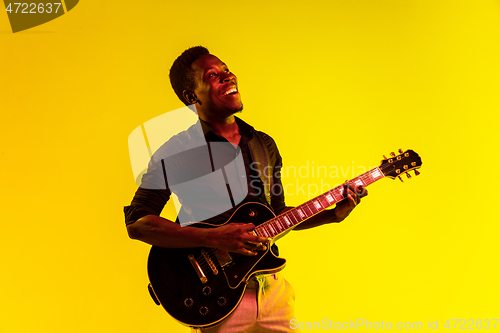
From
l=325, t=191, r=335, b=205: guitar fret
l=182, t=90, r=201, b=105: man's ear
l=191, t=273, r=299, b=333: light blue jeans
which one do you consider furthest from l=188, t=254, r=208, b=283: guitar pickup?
l=182, t=90, r=201, b=105: man's ear

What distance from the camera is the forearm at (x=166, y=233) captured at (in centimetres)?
137

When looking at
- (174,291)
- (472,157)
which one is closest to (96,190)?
(174,291)

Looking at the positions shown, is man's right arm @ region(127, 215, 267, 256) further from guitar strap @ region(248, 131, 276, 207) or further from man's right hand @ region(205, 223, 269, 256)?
guitar strap @ region(248, 131, 276, 207)

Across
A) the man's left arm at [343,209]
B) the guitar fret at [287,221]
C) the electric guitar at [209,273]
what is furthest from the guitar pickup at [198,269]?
the man's left arm at [343,209]

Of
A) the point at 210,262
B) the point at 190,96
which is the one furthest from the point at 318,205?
the point at 190,96

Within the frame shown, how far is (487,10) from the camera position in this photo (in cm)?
261

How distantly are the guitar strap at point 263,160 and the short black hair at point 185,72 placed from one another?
0.41m

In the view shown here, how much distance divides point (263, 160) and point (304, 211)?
1.05ft

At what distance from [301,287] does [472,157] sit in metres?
1.52

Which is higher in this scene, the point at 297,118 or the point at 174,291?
the point at 297,118

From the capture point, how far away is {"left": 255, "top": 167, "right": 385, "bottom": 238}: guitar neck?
4.94ft

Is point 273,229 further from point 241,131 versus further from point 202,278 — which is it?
point 241,131

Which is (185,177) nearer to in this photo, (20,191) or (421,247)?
(20,191)

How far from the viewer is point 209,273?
1405 millimetres
